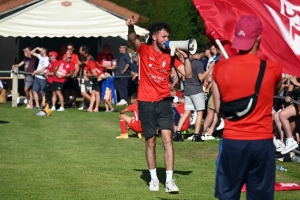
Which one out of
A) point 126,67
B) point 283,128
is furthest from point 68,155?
point 126,67

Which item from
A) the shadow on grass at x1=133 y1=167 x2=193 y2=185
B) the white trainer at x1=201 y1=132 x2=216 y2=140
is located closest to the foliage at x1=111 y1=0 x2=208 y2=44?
the white trainer at x1=201 y1=132 x2=216 y2=140

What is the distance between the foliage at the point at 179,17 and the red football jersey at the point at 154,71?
788 inches

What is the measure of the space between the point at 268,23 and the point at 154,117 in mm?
2272

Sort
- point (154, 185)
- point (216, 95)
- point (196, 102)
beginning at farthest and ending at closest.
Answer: point (196, 102)
point (154, 185)
point (216, 95)

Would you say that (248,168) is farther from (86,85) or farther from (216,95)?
(86,85)

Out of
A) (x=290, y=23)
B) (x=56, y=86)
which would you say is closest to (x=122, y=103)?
(x=56, y=86)

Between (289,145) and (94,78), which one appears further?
(94,78)

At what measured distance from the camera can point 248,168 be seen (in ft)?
21.3

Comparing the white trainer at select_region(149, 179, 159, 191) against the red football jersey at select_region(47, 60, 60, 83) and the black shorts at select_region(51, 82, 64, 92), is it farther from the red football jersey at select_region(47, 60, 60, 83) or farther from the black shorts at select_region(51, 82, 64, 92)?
the red football jersey at select_region(47, 60, 60, 83)

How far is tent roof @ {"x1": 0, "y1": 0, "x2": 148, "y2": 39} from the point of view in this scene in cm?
2731

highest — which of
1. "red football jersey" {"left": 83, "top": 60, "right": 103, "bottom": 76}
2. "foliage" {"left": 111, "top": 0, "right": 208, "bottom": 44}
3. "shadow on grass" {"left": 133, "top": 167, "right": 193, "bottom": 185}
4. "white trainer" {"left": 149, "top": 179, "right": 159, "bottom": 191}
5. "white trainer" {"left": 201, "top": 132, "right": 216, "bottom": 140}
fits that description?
"foliage" {"left": 111, "top": 0, "right": 208, "bottom": 44}

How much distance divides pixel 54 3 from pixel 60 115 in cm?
651

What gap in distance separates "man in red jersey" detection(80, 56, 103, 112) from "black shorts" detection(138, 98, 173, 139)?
47.5ft

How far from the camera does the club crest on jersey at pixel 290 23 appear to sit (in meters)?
8.84
